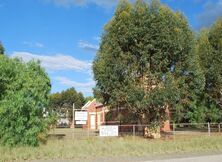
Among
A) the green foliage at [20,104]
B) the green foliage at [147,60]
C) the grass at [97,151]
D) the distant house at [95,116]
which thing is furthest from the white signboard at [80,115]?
the distant house at [95,116]

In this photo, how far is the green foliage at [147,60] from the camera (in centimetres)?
3075

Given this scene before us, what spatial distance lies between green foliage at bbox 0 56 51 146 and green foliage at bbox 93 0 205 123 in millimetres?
8548

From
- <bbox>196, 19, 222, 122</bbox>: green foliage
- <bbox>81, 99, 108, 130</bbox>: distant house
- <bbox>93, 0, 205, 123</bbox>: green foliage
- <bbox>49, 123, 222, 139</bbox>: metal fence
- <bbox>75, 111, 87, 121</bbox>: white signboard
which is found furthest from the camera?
<bbox>81, 99, 108, 130</bbox>: distant house

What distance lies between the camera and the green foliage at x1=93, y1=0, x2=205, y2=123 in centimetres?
3075

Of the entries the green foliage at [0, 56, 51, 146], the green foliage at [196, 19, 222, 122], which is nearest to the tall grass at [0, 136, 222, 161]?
the green foliage at [0, 56, 51, 146]

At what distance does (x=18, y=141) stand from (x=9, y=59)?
16.1 feet

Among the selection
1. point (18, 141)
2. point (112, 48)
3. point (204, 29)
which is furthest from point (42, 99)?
point (204, 29)

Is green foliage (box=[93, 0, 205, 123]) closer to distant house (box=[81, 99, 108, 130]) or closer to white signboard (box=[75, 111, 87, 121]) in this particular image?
white signboard (box=[75, 111, 87, 121])

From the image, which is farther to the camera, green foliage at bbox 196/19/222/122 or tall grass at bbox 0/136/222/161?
green foliage at bbox 196/19/222/122

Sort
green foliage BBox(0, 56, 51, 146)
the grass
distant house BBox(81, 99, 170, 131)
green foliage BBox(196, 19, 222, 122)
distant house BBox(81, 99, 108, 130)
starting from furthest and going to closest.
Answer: distant house BBox(81, 99, 108, 130) → distant house BBox(81, 99, 170, 131) → green foliage BBox(196, 19, 222, 122) → green foliage BBox(0, 56, 51, 146) → the grass

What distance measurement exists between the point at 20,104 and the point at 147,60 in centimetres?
1235

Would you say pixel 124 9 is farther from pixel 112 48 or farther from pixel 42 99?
pixel 42 99

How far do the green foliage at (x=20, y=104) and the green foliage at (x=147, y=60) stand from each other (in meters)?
8.55

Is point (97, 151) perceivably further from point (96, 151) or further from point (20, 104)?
point (20, 104)
